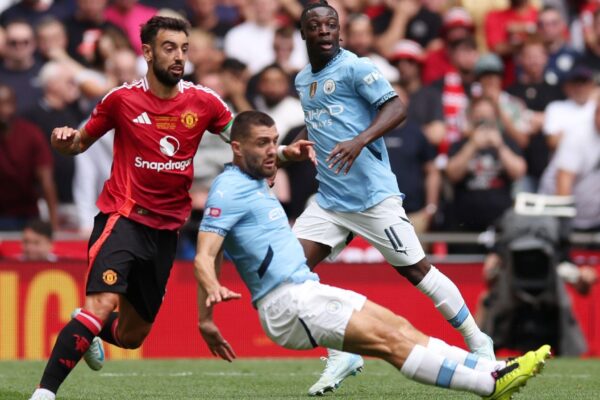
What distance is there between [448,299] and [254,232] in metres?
2.32

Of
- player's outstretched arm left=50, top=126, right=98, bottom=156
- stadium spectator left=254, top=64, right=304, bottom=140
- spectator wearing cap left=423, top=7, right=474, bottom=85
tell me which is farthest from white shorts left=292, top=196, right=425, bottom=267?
spectator wearing cap left=423, top=7, right=474, bottom=85

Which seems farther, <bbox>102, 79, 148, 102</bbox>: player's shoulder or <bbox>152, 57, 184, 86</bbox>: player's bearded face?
<bbox>102, 79, 148, 102</bbox>: player's shoulder

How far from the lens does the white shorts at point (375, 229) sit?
929 centimetres

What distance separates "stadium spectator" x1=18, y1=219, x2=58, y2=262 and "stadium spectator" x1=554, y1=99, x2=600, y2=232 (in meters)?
5.51

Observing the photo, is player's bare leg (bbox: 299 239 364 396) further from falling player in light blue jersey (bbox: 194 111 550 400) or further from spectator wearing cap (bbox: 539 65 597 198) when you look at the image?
spectator wearing cap (bbox: 539 65 597 198)

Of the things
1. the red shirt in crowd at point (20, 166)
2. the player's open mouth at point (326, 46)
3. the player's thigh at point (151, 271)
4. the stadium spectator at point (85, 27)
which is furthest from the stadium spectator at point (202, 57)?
the player's thigh at point (151, 271)

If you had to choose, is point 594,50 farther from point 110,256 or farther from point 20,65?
point 110,256

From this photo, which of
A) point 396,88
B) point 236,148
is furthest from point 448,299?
point 396,88

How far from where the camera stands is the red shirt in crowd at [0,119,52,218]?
14.9m

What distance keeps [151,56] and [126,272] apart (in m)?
1.40

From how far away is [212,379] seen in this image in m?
10.6

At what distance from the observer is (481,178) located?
14.7 metres

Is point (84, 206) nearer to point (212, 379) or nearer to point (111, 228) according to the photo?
point (212, 379)

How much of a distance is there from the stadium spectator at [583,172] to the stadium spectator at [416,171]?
4.56ft
